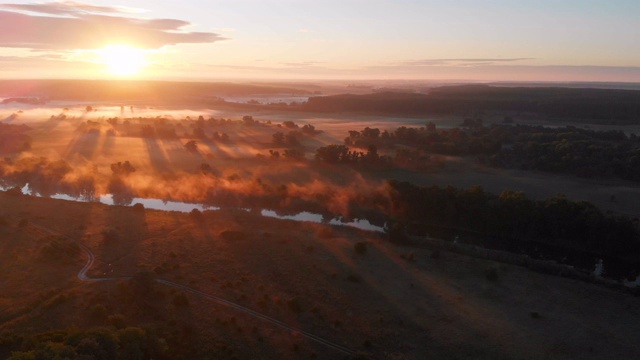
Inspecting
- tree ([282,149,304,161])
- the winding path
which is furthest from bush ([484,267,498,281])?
tree ([282,149,304,161])

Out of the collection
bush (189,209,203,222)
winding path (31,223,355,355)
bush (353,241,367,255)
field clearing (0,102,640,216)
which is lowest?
winding path (31,223,355,355)

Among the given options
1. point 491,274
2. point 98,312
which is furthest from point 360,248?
point 98,312

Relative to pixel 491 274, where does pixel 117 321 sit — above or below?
above

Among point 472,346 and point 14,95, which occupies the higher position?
point 14,95

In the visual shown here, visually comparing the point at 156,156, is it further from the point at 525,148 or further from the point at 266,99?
the point at 266,99

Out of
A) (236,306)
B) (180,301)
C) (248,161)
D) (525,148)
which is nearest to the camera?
(180,301)

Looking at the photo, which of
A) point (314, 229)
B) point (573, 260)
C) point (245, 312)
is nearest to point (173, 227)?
point (314, 229)

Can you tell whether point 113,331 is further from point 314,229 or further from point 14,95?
point 14,95

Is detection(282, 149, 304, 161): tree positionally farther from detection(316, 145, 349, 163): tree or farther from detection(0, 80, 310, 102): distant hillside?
detection(0, 80, 310, 102): distant hillside
